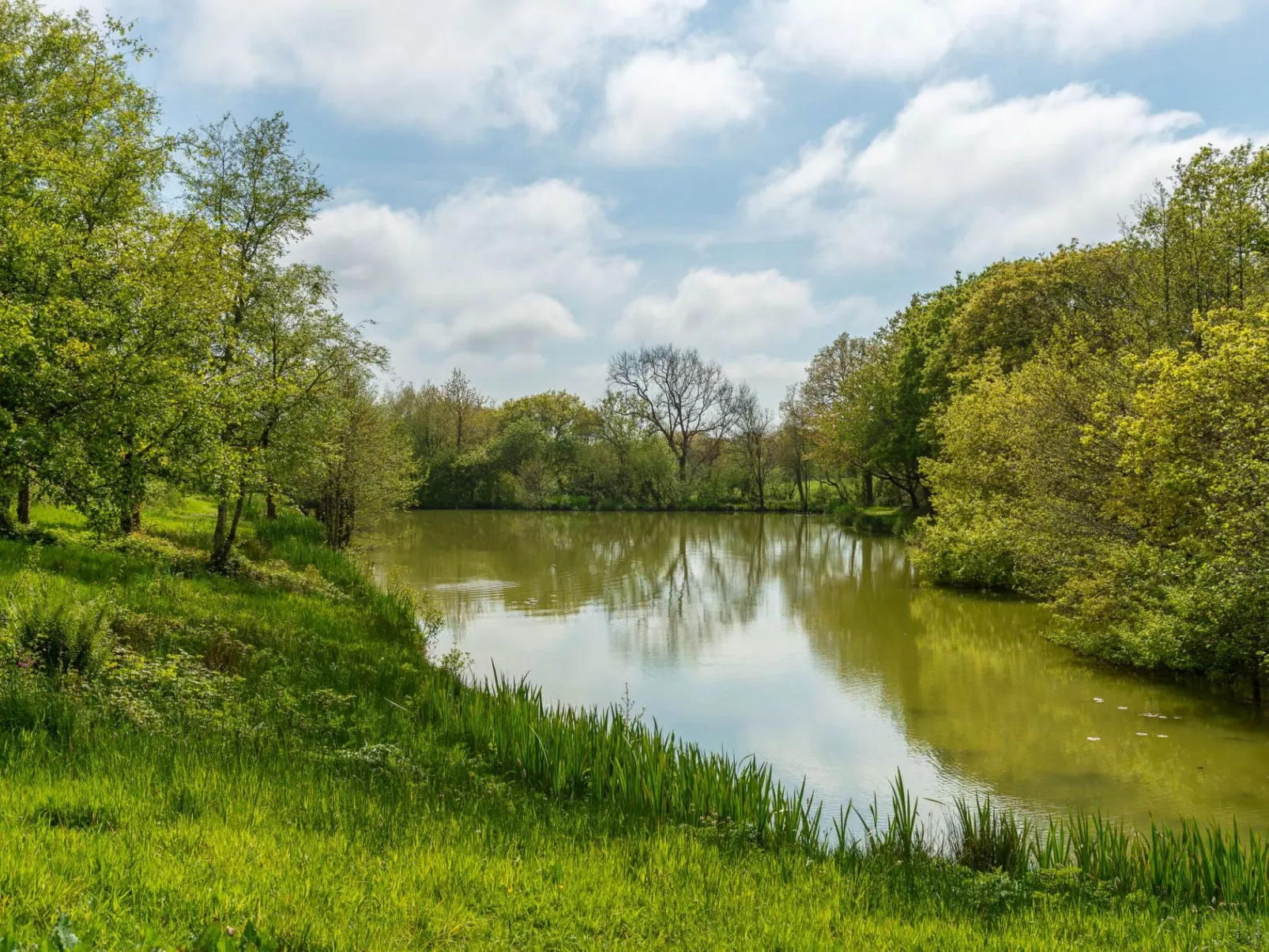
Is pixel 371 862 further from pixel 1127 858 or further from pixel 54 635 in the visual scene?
pixel 1127 858

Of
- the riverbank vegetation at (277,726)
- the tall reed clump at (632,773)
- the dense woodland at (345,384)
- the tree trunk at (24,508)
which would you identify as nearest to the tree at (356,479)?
the dense woodland at (345,384)

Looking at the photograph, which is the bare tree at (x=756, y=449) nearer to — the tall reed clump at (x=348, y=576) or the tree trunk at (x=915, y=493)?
the tree trunk at (x=915, y=493)

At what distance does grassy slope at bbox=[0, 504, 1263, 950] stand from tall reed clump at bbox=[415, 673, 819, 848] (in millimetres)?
280

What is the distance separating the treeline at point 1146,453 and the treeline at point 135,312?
1312cm

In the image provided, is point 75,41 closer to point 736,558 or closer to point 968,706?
point 968,706

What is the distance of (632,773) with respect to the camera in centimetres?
591

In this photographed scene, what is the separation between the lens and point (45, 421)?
778 centimetres

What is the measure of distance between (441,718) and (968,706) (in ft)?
27.0

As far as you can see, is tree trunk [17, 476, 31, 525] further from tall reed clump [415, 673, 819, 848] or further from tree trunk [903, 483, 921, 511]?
tree trunk [903, 483, 921, 511]

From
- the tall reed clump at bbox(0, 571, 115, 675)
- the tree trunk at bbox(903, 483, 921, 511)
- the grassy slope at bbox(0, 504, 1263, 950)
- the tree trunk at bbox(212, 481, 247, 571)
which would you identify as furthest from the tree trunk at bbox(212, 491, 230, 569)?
the tree trunk at bbox(903, 483, 921, 511)

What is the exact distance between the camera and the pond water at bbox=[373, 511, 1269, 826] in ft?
29.4

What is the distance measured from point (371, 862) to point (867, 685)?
10.5 meters

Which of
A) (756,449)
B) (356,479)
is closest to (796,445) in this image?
(756,449)

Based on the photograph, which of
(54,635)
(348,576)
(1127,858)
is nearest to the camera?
(1127,858)
